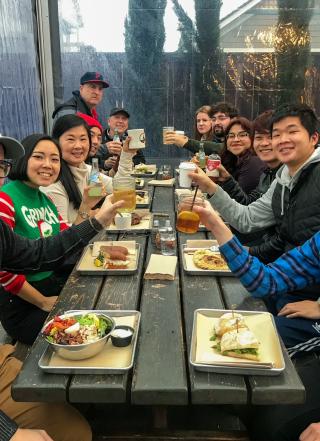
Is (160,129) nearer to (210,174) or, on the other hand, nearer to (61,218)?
(210,174)

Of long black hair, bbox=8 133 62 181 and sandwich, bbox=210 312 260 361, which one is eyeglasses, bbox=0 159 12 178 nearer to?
long black hair, bbox=8 133 62 181

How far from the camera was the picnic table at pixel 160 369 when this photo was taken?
4.01 feet

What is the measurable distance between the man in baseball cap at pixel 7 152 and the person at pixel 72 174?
2.95ft

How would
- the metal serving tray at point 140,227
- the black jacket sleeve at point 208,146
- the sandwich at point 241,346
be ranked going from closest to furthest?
the sandwich at point 241,346
the metal serving tray at point 140,227
the black jacket sleeve at point 208,146

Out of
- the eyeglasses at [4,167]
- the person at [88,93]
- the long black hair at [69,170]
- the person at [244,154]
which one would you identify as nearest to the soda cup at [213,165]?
the person at [244,154]

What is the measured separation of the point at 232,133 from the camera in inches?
152

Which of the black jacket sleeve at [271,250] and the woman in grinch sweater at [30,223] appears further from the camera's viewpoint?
the black jacket sleeve at [271,250]

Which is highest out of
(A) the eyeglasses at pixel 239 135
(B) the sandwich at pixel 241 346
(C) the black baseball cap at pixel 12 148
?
(C) the black baseball cap at pixel 12 148

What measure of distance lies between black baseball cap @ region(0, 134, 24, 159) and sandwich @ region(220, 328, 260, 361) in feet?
3.71

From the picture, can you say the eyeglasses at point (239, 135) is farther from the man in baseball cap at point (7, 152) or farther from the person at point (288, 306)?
the man in baseball cap at point (7, 152)

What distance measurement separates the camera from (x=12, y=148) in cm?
179

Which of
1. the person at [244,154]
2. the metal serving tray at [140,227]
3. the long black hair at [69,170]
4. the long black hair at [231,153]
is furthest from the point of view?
the long black hair at [231,153]

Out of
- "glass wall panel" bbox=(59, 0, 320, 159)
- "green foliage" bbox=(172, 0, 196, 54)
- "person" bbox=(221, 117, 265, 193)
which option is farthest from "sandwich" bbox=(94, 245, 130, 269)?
"green foliage" bbox=(172, 0, 196, 54)

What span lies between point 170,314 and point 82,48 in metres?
5.53
